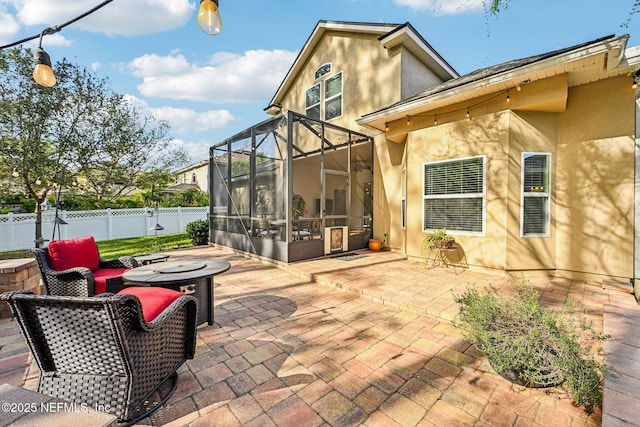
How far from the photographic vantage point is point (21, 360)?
2596mm

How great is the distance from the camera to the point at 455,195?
6.03 m

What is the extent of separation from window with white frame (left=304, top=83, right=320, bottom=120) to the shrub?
5993 mm

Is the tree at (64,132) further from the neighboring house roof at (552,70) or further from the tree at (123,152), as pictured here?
the neighboring house roof at (552,70)

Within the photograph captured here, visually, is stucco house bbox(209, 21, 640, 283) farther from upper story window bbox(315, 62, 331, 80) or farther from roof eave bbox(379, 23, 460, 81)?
upper story window bbox(315, 62, 331, 80)

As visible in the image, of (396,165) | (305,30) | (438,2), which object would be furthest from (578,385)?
(305,30)

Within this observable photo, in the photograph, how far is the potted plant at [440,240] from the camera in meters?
5.80

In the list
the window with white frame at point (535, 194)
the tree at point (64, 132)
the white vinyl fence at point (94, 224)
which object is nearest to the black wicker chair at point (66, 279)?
the tree at point (64, 132)

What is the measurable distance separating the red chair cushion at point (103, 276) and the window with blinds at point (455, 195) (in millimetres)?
6151

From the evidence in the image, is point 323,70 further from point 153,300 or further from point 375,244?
point 153,300

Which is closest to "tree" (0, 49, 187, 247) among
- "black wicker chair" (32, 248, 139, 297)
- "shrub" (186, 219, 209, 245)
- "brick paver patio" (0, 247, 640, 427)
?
"shrub" (186, 219, 209, 245)

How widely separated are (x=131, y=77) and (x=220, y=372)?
10912 millimetres

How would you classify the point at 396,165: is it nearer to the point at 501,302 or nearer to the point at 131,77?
the point at 501,302

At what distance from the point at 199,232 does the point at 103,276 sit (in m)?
6.76

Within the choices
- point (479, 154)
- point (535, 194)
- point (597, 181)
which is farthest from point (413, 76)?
point (597, 181)
